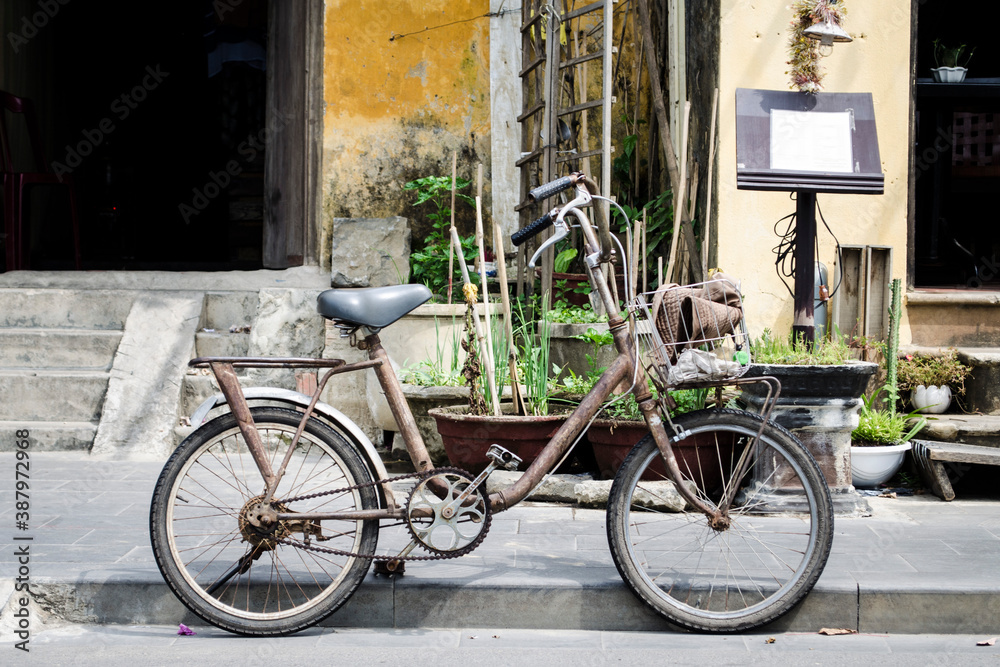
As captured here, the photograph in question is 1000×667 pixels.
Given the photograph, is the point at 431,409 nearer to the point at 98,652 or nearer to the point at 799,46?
the point at 98,652

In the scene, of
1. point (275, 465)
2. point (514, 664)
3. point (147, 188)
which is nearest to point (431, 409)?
point (275, 465)

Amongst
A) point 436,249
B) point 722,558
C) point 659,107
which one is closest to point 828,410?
point 722,558

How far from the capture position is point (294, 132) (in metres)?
6.94

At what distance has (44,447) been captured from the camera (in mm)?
5512

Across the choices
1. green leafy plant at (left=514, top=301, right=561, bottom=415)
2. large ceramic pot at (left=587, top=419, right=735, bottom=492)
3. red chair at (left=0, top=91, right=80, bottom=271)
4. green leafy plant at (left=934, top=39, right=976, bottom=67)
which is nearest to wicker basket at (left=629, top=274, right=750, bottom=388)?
large ceramic pot at (left=587, top=419, right=735, bottom=492)

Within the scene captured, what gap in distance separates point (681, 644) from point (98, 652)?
1971 mm

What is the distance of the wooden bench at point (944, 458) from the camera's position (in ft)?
15.2

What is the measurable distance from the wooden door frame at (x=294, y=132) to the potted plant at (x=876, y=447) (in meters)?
4.16

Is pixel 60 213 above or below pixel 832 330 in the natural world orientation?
above

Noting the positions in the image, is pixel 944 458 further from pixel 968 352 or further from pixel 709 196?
pixel 709 196

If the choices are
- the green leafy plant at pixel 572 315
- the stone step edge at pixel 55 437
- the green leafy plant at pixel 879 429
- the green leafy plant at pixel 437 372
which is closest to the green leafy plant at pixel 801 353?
the green leafy plant at pixel 879 429

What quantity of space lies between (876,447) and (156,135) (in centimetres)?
1078

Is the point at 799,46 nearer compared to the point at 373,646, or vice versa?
the point at 373,646

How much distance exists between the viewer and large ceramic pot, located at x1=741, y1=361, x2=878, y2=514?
431 centimetres
